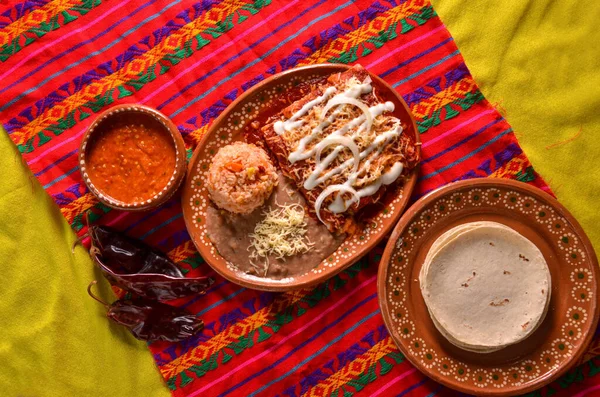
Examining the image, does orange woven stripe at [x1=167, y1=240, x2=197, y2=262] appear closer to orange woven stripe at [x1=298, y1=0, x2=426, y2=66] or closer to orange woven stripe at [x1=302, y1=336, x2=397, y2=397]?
orange woven stripe at [x1=302, y1=336, x2=397, y2=397]

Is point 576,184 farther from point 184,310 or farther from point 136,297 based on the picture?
point 136,297

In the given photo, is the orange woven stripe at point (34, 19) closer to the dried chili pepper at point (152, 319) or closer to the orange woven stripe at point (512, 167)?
the dried chili pepper at point (152, 319)

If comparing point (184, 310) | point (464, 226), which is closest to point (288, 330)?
point (184, 310)

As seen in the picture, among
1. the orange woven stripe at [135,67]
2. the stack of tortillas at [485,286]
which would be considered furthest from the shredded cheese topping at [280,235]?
the orange woven stripe at [135,67]

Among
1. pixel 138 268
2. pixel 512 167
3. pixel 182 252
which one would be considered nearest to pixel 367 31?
pixel 512 167

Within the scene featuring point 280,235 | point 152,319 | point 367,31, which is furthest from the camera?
point 367,31

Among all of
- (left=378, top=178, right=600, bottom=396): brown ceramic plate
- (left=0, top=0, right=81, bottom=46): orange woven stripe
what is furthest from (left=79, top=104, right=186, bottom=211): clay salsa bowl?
(left=378, top=178, right=600, bottom=396): brown ceramic plate

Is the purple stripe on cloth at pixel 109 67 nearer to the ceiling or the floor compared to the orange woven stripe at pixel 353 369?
nearer to the ceiling

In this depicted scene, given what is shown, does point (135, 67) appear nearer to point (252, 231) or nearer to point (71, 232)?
point (71, 232)
